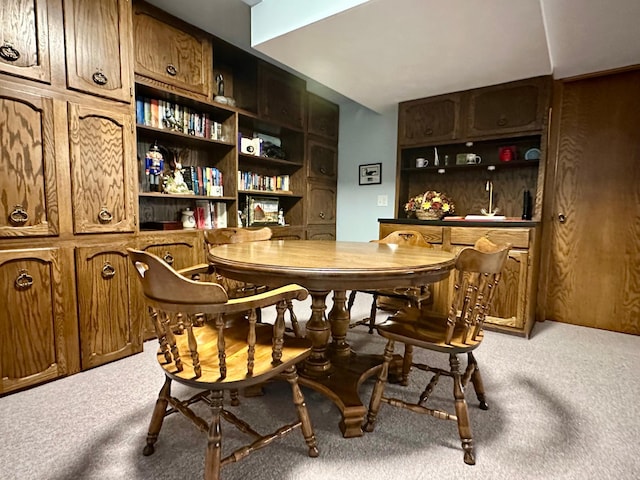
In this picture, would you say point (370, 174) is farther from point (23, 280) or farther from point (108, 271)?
point (23, 280)

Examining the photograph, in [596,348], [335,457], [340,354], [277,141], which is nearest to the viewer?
[335,457]

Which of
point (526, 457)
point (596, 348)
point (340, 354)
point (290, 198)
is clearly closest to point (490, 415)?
point (526, 457)

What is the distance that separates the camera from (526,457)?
4.35 ft

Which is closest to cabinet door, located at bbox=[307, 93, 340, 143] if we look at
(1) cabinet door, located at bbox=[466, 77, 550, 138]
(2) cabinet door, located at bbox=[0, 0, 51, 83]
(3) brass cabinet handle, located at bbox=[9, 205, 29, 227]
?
(1) cabinet door, located at bbox=[466, 77, 550, 138]

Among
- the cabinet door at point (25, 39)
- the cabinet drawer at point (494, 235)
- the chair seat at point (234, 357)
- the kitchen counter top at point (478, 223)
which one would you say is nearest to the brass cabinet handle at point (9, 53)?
the cabinet door at point (25, 39)

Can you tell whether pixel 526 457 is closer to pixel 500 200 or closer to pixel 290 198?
pixel 500 200

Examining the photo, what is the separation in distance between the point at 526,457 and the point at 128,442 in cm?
159

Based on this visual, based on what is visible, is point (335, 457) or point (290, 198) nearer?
point (335, 457)

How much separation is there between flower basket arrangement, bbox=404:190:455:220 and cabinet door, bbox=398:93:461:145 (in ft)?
1.77

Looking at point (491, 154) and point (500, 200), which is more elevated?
point (491, 154)

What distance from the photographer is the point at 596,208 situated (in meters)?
2.91

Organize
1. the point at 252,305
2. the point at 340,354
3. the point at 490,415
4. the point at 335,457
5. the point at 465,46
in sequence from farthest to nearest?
the point at 465,46 → the point at 340,354 → the point at 490,415 → the point at 335,457 → the point at 252,305

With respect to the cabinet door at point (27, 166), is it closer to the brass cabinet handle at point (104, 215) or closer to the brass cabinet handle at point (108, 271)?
the brass cabinet handle at point (104, 215)

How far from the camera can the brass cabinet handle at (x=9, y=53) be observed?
165cm
